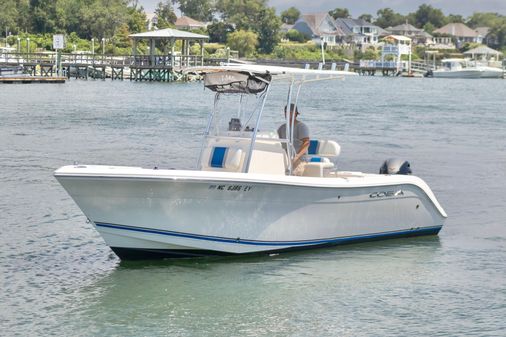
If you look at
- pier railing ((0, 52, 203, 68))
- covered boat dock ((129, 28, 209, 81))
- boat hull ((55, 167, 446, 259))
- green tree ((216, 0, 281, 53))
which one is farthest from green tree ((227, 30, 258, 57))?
boat hull ((55, 167, 446, 259))

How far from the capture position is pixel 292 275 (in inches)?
573

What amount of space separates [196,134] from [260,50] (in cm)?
12457

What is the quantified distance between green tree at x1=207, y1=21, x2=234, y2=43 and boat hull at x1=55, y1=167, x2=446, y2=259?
5842 inches

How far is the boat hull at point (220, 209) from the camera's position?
13.9m

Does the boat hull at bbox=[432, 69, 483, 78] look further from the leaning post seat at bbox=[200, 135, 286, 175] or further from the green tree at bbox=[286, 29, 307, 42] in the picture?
the leaning post seat at bbox=[200, 135, 286, 175]

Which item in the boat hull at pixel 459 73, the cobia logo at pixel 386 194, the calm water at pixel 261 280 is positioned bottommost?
the boat hull at pixel 459 73

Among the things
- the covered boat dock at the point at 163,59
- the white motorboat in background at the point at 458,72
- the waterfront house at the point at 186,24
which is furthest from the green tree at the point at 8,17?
the white motorboat in background at the point at 458,72

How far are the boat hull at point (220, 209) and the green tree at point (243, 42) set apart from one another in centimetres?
13815

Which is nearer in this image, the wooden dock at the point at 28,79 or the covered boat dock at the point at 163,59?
the wooden dock at the point at 28,79

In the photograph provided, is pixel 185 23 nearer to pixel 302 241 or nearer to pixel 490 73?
pixel 490 73

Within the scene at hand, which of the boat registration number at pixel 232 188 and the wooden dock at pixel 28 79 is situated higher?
the boat registration number at pixel 232 188

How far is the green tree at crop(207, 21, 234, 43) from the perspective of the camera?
16262 cm

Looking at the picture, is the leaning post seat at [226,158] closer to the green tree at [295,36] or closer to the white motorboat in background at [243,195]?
the white motorboat in background at [243,195]

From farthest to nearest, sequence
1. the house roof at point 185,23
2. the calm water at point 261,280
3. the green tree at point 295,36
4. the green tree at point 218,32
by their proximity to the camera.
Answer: the green tree at point 295,36 → the house roof at point 185,23 → the green tree at point 218,32 → the calm water at point 261,280
